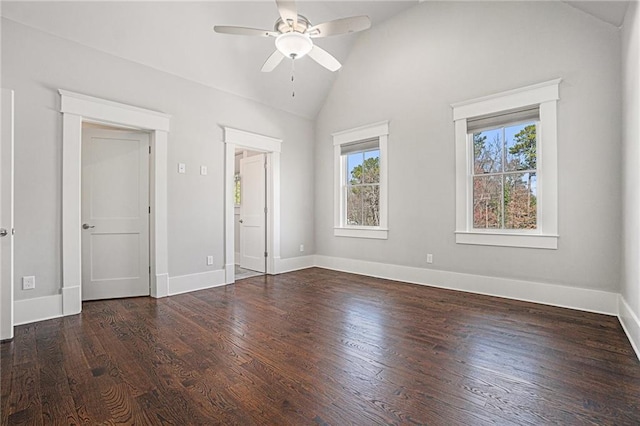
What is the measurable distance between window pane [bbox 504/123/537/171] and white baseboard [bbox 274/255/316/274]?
3.62 meters

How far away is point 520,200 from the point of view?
3.79 meters

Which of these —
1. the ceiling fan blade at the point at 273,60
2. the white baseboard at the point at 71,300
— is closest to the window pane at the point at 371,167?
the ceiling fan blade at the point at 273,60

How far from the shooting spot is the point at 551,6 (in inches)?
135

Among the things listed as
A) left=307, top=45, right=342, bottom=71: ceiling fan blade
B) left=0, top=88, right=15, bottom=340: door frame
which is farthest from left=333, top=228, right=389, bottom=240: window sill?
left=0, top=88, right=15, bottom=340: door frame

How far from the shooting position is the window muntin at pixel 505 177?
3.71 meters

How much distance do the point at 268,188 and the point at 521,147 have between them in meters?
3.78

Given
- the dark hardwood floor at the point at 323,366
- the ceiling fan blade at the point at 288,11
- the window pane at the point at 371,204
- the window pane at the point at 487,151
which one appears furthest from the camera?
the window pane at the point at 371,204

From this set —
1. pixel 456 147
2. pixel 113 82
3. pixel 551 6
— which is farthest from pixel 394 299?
pixel 113 82

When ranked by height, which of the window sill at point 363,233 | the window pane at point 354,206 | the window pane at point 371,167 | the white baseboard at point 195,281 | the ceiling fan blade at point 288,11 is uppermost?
the ceiling fan blade at point 288,11

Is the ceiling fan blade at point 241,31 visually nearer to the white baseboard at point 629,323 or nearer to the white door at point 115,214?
the white door at point 115,214

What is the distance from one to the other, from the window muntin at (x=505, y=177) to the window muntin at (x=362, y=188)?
1.55 m

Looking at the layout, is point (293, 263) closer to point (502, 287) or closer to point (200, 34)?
point (502, 287)

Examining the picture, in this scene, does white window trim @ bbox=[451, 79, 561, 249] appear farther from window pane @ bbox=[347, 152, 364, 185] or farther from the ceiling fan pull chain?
the ceiling fan pull chain

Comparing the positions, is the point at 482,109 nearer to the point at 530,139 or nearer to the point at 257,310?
the point at 530,139
